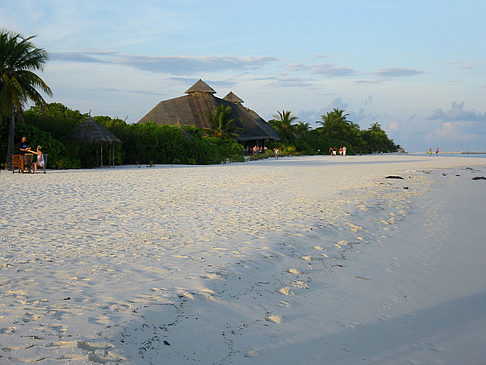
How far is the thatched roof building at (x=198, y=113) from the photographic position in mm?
42562

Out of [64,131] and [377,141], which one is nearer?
[64,131]

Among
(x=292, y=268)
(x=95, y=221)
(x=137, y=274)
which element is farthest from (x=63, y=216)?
(x=292, y=268)

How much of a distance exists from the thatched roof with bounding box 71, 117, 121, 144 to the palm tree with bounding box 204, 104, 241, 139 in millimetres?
18390

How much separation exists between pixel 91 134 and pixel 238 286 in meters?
18.7

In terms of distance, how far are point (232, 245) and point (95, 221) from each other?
2644mm

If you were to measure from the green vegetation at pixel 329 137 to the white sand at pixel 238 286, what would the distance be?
36.9 m

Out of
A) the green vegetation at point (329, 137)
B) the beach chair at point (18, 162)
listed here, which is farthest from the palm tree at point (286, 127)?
the beach chair at point (18, 162)

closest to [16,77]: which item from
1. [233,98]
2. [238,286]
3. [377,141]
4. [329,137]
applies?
[238,286]

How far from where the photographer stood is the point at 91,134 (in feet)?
70.3

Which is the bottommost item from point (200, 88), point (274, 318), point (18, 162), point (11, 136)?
point (274, 318)

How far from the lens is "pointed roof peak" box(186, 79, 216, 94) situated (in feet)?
148

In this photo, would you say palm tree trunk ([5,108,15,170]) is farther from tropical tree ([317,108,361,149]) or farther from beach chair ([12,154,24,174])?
tropical tree ([317,108,361,149])

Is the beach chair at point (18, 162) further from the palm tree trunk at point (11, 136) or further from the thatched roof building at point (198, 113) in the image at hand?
the thatched roof building at point (198, 113)

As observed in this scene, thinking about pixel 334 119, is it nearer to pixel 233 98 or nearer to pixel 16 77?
pixel 233 98
